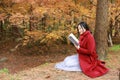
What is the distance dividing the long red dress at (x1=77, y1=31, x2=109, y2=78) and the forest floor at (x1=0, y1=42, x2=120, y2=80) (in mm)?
148

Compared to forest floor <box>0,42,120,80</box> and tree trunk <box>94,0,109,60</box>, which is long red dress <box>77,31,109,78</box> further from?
tree trunk <box>94,0,109,60</box>

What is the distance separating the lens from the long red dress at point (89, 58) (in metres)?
6.06

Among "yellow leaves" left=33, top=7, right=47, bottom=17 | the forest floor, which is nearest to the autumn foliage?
"yellow leaves" left=33, top=7, right=47, bottom=17

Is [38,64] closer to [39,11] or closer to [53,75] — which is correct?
[39,11]

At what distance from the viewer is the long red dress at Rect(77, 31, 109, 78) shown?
19.9 ft

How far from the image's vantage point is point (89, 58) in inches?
245

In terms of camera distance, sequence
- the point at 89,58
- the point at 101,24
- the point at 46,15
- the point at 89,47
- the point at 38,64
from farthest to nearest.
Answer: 1. the point at 38,64
2. the point at 46,15
3. the point at 101,24
4. the point at 89,58
5. the point at 89,47

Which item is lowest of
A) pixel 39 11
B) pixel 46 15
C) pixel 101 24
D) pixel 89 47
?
pixel 89 47

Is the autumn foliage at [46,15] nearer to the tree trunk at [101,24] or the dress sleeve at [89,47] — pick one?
the tree trunk at [101,24]

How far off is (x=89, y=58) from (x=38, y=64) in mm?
3599

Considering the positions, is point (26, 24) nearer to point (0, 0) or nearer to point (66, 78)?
point (0, 0)

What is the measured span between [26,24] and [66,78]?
4.92m

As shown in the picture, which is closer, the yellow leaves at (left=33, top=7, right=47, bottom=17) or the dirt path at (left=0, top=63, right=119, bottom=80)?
the dirt path at (left=0, top=63, right=119, bottom=80)

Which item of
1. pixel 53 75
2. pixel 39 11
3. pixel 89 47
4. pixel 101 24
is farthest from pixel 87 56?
pixel 39 11
